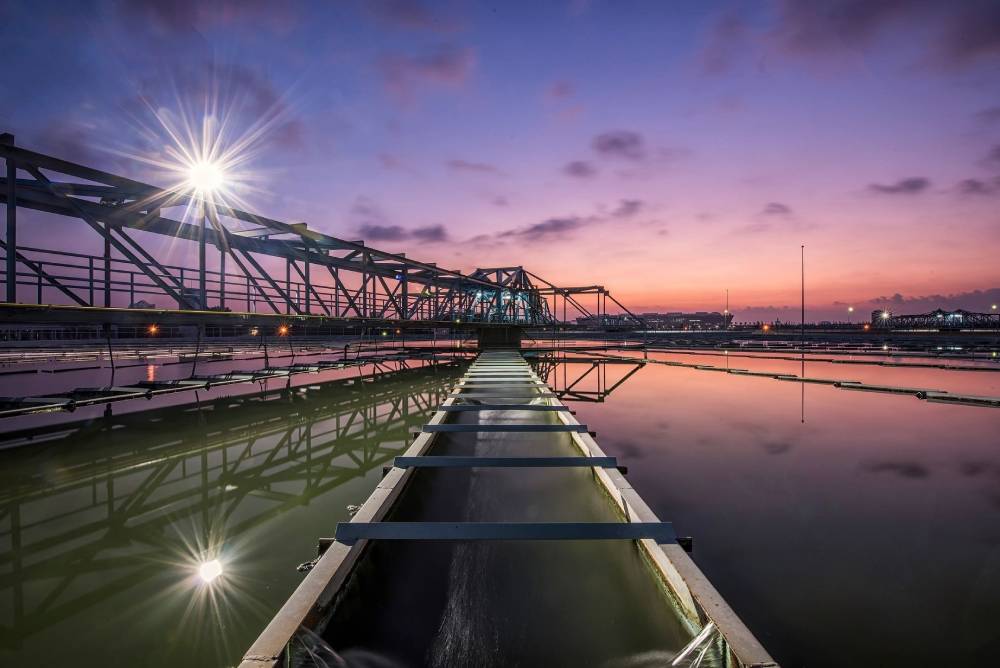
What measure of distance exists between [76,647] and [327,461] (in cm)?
430

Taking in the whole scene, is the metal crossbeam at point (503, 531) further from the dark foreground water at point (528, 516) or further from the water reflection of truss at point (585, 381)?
the water reflection of truss at point (585, 381)

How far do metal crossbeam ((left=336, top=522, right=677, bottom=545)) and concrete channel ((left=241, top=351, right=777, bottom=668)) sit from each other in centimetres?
1

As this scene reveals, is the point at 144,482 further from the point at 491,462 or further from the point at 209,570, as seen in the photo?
the point at 491,462

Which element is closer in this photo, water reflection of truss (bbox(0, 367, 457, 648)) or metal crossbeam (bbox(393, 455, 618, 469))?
water reflection of truss (bbox(0, 367, 457, 648))

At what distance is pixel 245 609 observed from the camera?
124 inches

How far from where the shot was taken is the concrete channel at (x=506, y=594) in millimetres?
2316

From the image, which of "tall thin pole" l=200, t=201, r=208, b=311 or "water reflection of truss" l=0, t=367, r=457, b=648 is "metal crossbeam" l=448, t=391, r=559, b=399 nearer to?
"water reflection of truss" l=0, t=367, r=457, b=648

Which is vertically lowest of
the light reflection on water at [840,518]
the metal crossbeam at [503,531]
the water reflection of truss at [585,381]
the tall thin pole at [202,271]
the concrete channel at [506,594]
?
the water reflection of truss at [585,381]

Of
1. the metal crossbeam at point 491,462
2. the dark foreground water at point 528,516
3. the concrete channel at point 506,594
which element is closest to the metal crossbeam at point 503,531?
the concrete channel at point 506,594

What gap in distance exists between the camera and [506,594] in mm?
3094

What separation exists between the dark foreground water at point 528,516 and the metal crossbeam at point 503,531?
0.39m

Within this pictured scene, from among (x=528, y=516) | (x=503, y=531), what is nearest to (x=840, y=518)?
(x=528, y=516)

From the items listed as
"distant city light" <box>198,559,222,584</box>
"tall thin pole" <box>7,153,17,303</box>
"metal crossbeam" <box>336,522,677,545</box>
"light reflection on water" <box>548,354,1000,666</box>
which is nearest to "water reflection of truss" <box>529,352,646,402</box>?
"light reflection on water" <box>548,354,1000,666</box>

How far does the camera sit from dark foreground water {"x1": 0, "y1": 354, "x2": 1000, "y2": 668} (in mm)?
2855
